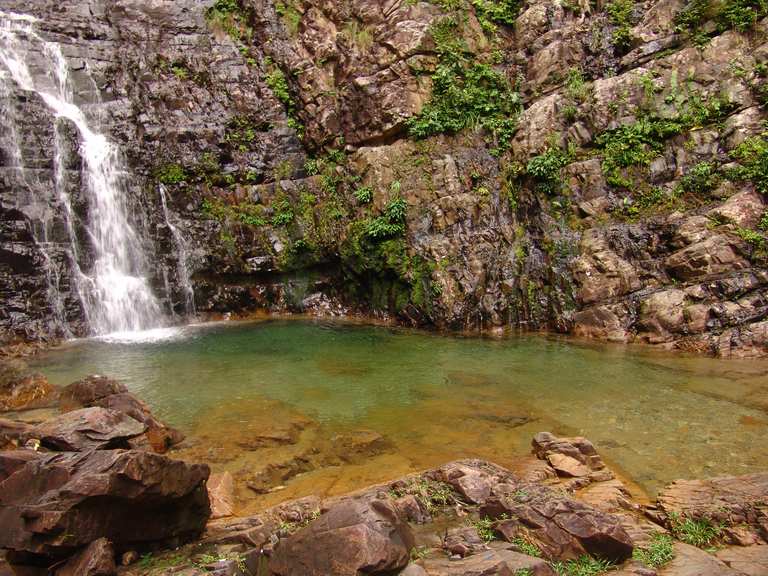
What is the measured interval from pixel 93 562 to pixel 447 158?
52.3 ft

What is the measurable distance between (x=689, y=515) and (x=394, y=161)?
15.0 metres

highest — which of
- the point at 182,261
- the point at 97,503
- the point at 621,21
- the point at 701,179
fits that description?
the point at 621,21

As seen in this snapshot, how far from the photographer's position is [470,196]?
17.0 metres

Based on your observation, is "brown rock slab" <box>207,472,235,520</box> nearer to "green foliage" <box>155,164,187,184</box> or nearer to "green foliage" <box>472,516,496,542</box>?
"green foliage" <box>472,516,496,542</box>

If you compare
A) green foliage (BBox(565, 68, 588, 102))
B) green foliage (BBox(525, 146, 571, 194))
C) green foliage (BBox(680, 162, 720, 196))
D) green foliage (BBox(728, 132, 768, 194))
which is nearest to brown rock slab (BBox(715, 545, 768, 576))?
green foliage (BBox(728, 132, 768, 194))

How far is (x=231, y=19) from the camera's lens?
21625mm

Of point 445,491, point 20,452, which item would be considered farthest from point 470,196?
point 20,452

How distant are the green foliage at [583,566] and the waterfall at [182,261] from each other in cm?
1685

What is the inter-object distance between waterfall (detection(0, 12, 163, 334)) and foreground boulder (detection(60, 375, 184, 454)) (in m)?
8.62

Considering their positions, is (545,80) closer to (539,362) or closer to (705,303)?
(705,303)

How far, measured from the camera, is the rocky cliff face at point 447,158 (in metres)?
14.1

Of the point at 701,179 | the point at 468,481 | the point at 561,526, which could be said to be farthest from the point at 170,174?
the point at 561,526

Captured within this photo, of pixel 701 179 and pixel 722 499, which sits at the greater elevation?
pixel 701 179

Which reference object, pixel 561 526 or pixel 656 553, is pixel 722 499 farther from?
pixel 561 526
